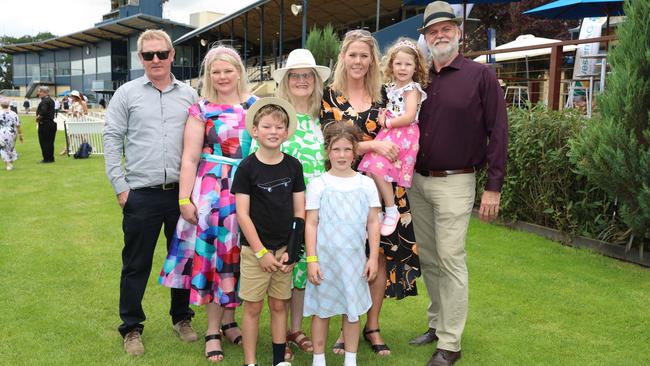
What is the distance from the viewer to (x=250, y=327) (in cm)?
359

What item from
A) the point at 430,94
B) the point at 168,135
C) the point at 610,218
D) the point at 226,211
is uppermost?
the point at 430,94

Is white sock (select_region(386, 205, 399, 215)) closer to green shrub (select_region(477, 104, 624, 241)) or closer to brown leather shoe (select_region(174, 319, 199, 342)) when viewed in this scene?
brown leather shoe (select_region(174, 319, 199, 342))

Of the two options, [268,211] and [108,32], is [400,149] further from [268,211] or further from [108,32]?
[108,32]

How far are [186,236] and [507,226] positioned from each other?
517 centimetres

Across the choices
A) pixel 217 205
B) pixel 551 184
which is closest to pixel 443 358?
pixel 217 205

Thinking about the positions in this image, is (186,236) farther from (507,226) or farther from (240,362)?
(507,226)

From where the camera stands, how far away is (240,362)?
3857 millimetres

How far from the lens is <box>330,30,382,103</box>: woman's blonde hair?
150 inches

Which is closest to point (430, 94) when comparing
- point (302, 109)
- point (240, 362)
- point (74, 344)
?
point (302, 109)

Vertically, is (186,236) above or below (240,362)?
above

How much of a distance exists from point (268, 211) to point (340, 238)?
470 mm

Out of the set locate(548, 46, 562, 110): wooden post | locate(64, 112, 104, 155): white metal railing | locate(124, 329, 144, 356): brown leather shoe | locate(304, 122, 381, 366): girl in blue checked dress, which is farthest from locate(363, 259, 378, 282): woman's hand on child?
locate(64, 112, 104, 155): white metal railing

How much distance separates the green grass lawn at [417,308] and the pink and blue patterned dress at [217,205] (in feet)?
1.77

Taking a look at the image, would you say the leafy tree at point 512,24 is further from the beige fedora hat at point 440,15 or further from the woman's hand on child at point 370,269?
the woman's hand on child at point 370,269
